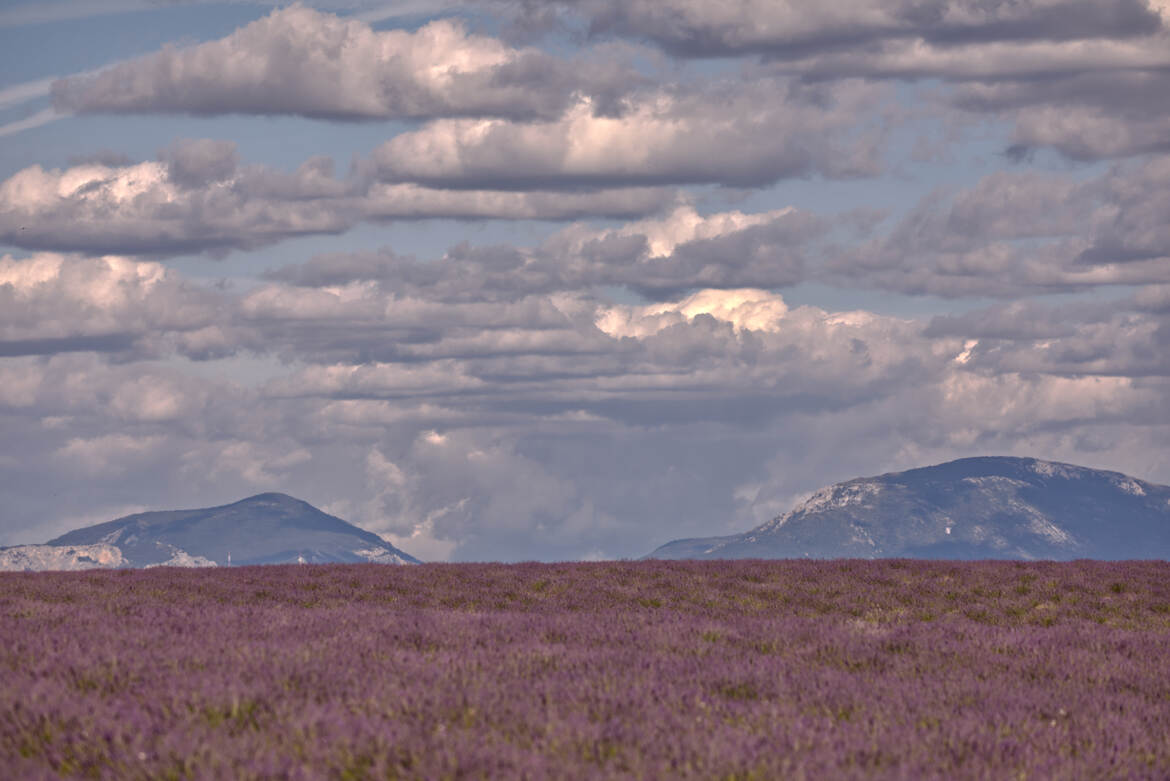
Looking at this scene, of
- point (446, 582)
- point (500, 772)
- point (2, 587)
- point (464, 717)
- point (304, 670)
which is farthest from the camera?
point (446, 582)

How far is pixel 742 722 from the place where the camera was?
305 inches

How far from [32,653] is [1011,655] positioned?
884cm

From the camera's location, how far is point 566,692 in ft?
27.9

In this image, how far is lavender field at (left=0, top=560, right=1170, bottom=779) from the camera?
654 centimetres

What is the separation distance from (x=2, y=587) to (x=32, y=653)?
32.8 ft

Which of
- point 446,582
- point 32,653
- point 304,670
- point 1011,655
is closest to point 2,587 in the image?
point 446,582

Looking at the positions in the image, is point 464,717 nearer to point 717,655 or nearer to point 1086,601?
point 717,655

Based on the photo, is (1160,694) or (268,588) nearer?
(1160,694)

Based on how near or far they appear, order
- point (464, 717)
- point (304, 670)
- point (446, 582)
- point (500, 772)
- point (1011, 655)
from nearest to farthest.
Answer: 1. point (500, 772)
2. point (464, 717)
3. point (304, 670)
4. point (1011, 655)
5. point (446, 582)

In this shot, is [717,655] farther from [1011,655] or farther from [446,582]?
[446,582]

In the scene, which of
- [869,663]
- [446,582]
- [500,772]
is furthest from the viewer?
[446,582]

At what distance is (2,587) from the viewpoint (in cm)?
1869

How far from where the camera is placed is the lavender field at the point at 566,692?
6543 mm

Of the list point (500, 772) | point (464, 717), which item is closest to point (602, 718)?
point (464, 717)
